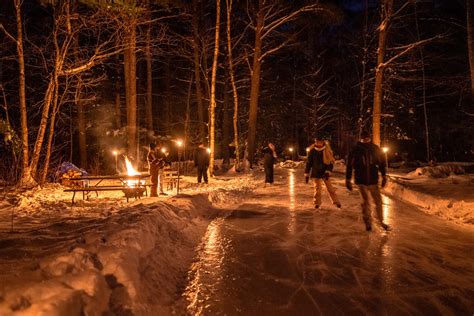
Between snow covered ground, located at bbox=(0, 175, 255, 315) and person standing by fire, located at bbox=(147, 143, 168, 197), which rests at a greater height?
person standing by fire, located at bbox=(147, 143, 168, 197)

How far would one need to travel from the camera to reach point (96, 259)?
17.1 ft

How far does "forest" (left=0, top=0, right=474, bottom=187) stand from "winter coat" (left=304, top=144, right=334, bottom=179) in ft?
18.2

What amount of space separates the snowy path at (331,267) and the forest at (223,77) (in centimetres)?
735

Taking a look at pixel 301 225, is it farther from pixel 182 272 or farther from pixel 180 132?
pixel 180 132

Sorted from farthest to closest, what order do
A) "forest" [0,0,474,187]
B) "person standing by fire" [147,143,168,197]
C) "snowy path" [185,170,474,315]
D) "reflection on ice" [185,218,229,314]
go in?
1. "forest" [0,0,474,187]
2. "person standing by fire" [147,143,168,197]
3. "reflection on ice" [185,218,229,314]
4. "snowy path" [185,170,474,315]

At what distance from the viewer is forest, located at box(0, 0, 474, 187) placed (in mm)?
16203

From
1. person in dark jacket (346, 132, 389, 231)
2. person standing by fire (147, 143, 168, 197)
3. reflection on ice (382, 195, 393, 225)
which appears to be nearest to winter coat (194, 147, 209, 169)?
person standing by fire (147, 143, 168, 197)

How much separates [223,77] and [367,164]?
2941 cm

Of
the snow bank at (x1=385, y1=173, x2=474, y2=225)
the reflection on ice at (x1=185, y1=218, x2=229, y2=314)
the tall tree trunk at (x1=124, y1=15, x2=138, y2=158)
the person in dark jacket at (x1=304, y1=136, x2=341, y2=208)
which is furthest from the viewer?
the tall tree trunk at (x1=124, y1=15, x2=138, y2=158)

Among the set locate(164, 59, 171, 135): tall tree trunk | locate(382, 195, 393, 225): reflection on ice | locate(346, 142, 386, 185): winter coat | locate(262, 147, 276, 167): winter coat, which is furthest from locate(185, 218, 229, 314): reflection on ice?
locate(164, 59, 171, 135): tall tree trunk

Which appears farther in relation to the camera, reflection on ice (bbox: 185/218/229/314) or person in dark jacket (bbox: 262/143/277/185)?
person in dark jacket (bbox: 262/143/277/185)

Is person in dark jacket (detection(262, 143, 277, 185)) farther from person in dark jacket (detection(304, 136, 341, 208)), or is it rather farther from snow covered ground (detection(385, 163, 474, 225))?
person in dark jacket (detection(304, 136, 341, 208))

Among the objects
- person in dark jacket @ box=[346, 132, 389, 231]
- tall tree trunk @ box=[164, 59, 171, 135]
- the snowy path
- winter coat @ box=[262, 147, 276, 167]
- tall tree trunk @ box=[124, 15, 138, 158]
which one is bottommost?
the snowy path

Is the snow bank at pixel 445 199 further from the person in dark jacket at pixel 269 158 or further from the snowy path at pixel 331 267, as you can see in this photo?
the person in dark jacket at pixel 269 158
